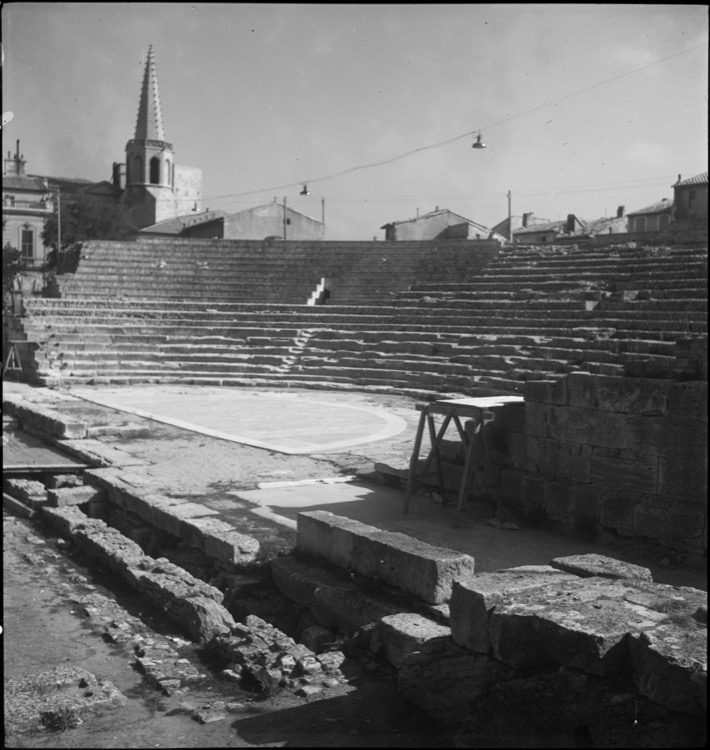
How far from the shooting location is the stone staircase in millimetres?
17828

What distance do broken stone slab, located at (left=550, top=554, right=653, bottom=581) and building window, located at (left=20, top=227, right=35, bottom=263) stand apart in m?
50.7

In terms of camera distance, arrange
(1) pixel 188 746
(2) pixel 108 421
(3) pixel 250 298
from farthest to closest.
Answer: (3) pixel 250 298 < (2) pixel 108 421 < (1) pixel 188 746

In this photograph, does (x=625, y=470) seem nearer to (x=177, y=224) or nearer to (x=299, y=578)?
(x=299, y=578)

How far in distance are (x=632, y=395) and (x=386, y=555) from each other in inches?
98.9

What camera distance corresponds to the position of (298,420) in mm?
14656

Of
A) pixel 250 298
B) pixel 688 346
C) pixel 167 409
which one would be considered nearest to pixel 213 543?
pixel 688 346

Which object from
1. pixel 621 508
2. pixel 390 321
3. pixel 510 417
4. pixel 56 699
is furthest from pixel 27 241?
pixel 56 699

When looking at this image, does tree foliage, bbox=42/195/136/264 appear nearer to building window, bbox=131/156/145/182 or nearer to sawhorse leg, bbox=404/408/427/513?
building window, bbox=131/156/145/182

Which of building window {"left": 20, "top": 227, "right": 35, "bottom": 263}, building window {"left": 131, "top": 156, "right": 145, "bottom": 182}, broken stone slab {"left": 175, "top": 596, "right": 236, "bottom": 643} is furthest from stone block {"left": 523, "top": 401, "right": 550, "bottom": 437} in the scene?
building window {"left": 131, "top": 156, "right": 145, "bottom": 182}

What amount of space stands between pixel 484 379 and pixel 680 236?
10.3m

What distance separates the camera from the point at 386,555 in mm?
5723

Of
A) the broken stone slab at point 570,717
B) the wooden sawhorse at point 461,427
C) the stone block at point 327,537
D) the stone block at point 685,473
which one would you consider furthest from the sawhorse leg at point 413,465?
the broken stone slab at point 570,717

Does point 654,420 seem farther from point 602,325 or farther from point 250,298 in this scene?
point 250,298

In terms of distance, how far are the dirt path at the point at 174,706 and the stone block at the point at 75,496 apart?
9.19 ft
